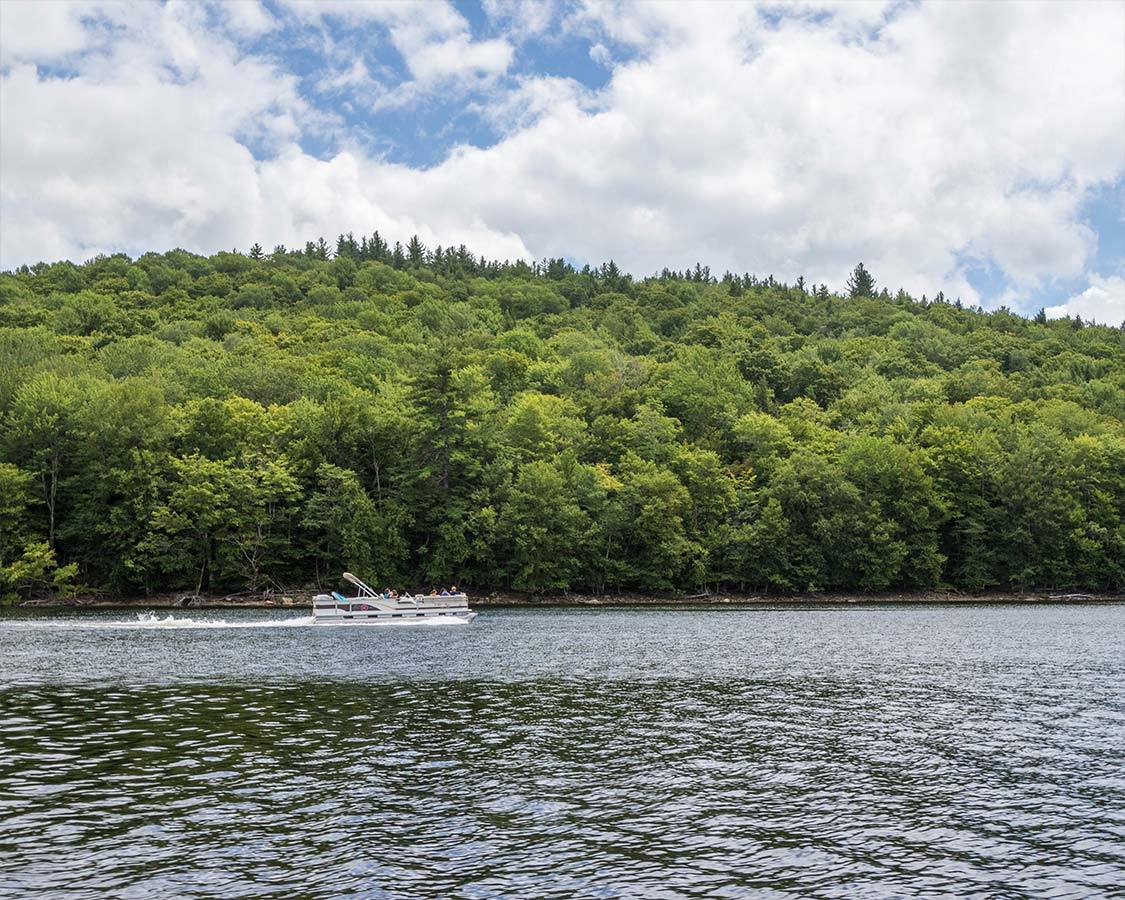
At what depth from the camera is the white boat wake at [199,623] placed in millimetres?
70812

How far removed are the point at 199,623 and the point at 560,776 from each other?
5825 cm

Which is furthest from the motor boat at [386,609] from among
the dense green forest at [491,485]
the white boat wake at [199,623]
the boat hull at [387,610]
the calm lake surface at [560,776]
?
the calm lake surface at [560,776]

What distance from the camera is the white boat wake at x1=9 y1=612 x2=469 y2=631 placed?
7081 cm

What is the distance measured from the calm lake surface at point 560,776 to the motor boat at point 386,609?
89.1 feet


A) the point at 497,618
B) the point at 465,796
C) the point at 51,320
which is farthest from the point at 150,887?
the point at 51,320

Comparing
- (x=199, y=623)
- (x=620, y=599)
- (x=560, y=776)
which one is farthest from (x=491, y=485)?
(x=560, y=776)

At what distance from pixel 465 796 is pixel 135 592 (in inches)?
3712

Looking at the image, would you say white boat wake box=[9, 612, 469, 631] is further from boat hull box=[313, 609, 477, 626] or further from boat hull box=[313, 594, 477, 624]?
boat hull box=[313, 594, 477, 624]

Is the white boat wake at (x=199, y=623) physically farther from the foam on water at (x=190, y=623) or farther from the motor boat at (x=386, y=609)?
the motor boat at (x=386, y=609)

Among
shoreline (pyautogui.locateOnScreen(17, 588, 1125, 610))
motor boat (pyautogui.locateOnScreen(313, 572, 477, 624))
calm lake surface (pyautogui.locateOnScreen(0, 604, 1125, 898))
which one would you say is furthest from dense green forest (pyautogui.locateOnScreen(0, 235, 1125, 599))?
calm lake surface (pyautogui.locateOnScreen(0, 604, 1125, 898))

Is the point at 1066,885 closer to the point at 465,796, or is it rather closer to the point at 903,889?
the point at 903,889

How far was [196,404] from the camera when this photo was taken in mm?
116125

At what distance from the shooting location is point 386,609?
83.4 m

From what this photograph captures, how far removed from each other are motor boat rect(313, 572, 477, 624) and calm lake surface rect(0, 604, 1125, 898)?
27161 millimetres
